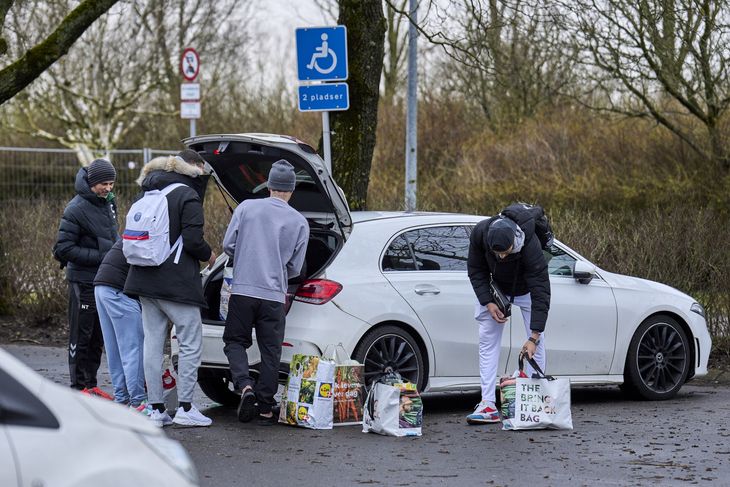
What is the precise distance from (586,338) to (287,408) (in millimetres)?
2532

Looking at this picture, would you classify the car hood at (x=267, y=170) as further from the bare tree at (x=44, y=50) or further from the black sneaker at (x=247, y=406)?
the bare tree at (x=44, y=50)

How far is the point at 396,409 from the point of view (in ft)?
26.0

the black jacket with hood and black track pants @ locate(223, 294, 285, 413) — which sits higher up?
the black jacket with hood

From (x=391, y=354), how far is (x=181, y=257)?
166cm

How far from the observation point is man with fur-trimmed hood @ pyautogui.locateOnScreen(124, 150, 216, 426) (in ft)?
26.2

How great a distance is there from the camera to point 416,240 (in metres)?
8.88

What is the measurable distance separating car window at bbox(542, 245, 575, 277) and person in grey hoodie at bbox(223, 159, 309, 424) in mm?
2140

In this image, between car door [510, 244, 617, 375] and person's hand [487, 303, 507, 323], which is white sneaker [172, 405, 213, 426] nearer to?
person's hand [487, 303, 507, 323]

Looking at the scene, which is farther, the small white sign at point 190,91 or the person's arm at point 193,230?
the small white sign at point 190,91

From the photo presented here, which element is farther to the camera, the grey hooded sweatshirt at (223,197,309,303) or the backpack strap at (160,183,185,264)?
the grey hooded sweatshirt at (223,197,309,303)

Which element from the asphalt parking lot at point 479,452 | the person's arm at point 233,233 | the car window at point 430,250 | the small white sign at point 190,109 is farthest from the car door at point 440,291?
the small white sign at point 190,109

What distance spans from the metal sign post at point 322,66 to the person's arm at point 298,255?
3.18 meters

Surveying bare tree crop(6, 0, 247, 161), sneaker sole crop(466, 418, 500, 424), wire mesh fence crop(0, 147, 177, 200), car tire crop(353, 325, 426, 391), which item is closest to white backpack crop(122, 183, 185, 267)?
car tire crop(353, 325, 426, 391)

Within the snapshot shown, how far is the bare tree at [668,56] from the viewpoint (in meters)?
15.5
